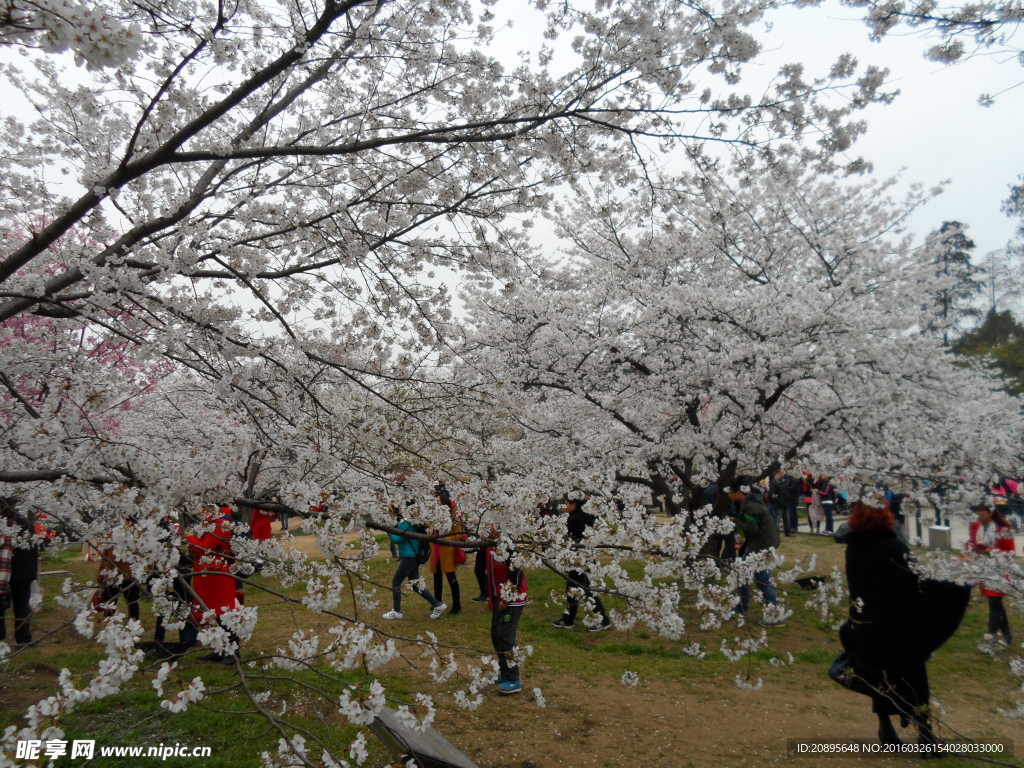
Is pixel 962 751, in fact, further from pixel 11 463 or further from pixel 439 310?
pixel 11 463

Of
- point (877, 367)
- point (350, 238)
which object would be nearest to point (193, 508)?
point (350, 238)

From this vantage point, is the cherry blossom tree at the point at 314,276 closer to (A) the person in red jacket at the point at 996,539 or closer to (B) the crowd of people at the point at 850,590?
(B) the crowd of people at the point at 850,590

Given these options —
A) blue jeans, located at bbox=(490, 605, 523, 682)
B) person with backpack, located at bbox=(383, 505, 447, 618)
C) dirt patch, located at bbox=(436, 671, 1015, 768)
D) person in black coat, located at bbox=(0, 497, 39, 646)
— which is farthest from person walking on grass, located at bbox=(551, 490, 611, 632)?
person in black coat, located at bbox=(0, 497, 39, 646)

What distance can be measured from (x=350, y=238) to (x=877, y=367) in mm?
6611

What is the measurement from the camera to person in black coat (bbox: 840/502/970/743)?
13.3 feet

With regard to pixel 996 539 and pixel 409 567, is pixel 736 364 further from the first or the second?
pixel 409 567

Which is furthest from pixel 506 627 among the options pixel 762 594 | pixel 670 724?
pixel 762 594

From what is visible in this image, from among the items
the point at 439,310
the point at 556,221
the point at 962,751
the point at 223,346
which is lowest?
the point at 962,751

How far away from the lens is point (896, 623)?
160 inches

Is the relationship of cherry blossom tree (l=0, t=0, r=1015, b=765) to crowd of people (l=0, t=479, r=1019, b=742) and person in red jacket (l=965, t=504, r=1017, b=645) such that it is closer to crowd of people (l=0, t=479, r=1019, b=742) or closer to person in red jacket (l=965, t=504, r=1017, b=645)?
crowd of people (l=0, t=479, r=1019, b=742)

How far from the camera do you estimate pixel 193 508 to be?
268 centimetres

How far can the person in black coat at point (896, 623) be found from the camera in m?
4.05

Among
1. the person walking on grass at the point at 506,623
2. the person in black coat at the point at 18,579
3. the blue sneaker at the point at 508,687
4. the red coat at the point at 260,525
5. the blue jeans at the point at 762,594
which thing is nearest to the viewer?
the person walking on grass at the point at 506,623

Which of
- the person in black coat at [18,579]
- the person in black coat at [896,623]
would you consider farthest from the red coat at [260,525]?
the person in black coat at [896,623]
